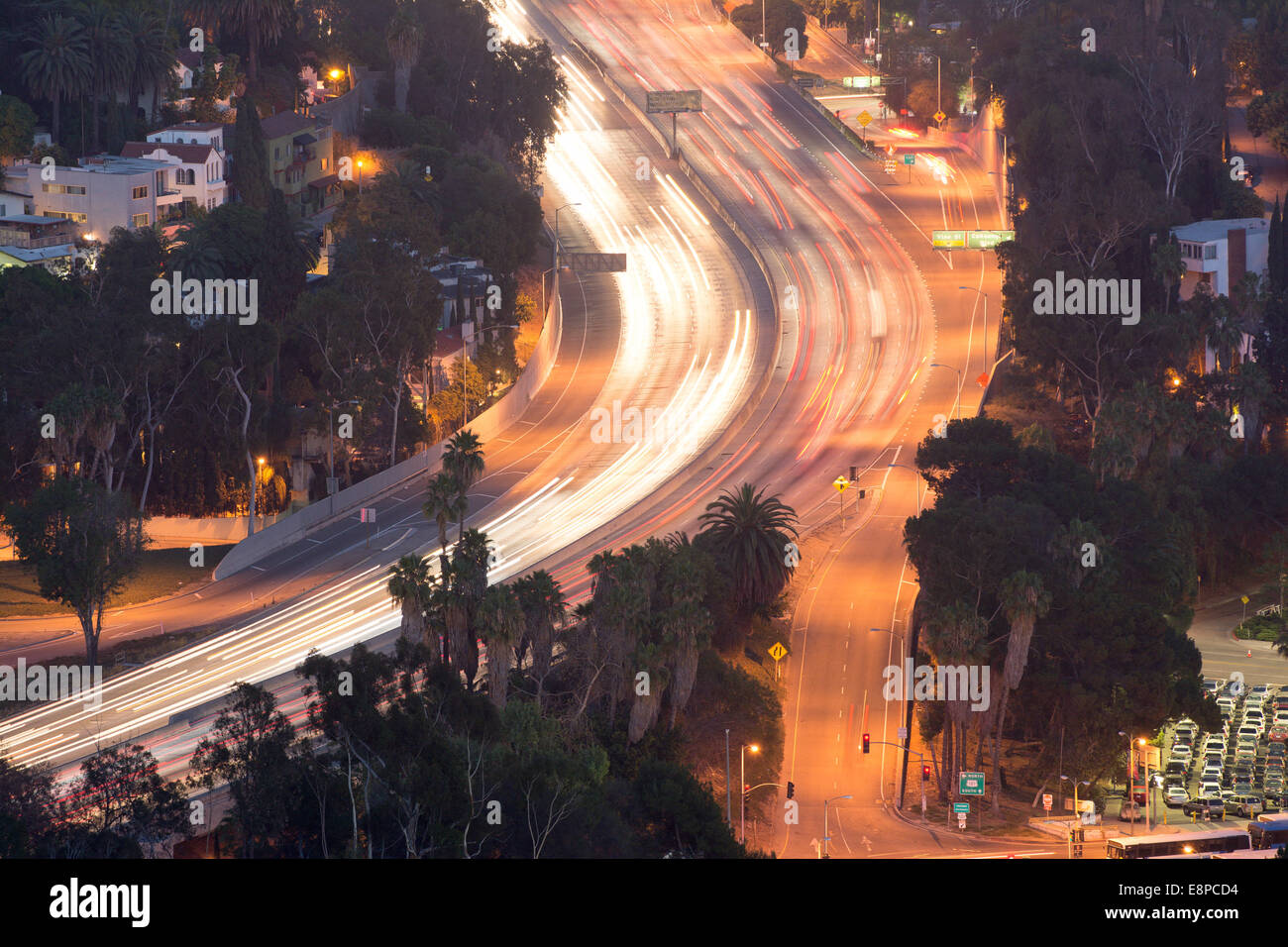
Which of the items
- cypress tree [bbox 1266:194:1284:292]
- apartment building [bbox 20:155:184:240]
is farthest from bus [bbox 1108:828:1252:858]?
apartment building [bbox 20:155:184:240]

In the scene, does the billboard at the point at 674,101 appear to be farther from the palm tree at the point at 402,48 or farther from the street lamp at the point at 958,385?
the street lamp at the point at 958,385

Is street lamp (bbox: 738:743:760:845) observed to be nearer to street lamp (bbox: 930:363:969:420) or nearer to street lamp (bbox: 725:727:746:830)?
street lamp (bbox: 725:727:746:830)

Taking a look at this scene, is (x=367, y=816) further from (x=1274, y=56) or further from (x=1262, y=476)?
(x=1274, y=56)

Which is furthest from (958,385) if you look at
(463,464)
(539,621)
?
(539,621)

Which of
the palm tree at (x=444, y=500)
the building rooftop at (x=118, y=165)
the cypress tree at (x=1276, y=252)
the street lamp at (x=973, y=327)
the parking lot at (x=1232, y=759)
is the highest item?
the building rooftop at (x=118, y=165)

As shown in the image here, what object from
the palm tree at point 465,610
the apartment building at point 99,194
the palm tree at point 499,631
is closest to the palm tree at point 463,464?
the palm tree at point 465,610

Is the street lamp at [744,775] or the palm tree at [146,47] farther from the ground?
the palm tree at [146,47]
